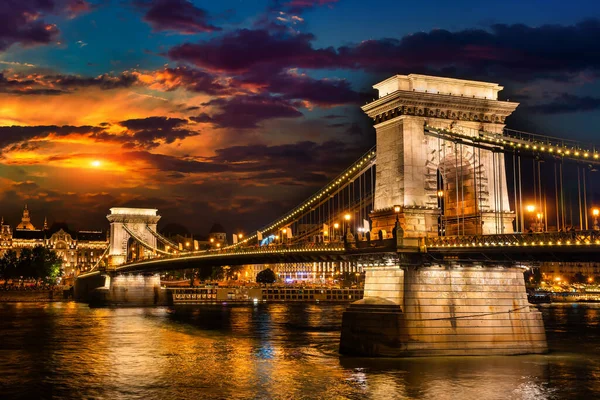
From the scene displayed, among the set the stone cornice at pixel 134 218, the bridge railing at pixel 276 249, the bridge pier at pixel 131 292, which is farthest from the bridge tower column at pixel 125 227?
the bridge railing at pixel 276 249

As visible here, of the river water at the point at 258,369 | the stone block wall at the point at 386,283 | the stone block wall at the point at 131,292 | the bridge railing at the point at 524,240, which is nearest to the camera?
the bridge railing at the point at 524,240

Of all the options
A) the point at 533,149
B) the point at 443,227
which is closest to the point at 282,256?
the point at 443,227

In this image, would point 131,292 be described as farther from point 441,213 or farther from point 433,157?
point 433,157

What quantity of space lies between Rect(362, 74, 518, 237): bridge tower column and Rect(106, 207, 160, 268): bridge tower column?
8650cm

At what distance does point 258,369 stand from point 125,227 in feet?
292

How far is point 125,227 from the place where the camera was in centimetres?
12669

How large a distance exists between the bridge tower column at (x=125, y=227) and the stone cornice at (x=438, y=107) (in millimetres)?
87148

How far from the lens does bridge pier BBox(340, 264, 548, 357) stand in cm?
3941

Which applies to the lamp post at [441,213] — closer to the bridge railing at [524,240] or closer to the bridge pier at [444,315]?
the bridge pier at [444,315]

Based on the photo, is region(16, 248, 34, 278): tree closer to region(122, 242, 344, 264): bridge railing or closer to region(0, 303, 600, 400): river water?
region(122, 242, 344, 264): bridge railing

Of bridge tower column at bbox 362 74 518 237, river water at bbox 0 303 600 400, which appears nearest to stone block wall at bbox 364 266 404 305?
bridge tower column at bbox 362 74 518 237

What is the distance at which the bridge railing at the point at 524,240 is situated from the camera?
109ft

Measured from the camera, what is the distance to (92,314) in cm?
8931

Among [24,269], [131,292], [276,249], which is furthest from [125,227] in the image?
[276,249]
